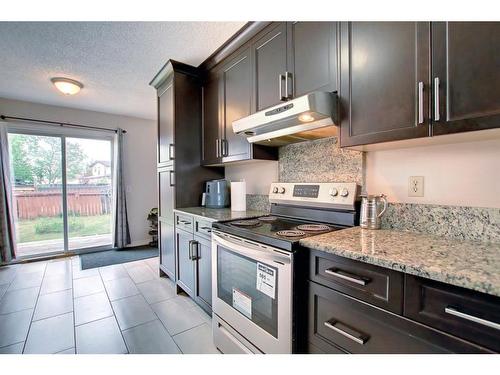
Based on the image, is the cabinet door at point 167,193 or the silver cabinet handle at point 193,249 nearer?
the silver cabinet handle at point 193,249

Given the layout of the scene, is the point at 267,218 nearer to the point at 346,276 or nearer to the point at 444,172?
the point at 346,276

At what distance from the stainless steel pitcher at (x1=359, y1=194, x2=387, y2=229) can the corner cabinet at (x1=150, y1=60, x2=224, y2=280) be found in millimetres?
1820

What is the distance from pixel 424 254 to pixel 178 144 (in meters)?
2.29

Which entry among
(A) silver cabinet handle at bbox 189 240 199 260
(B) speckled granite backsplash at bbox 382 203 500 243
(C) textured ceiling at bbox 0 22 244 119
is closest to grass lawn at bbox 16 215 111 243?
(C) textured ceiling at bbox 0 22 244 119

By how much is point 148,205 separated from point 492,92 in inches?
185

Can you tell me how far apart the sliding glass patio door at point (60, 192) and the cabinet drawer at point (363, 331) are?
167 inches

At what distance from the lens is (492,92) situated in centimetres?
83

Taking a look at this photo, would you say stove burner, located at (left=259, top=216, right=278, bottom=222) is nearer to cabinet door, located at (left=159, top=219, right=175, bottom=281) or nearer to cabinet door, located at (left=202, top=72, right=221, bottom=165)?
cabinet door, located at (left=202, top=72, right=221, bottom=165)

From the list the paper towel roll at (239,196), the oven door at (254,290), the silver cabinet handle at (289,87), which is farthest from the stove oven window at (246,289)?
the silver cabinet handle at (289,87)

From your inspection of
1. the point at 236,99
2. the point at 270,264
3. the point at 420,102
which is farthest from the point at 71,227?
the point at 420,102

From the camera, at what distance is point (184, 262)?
2316mm

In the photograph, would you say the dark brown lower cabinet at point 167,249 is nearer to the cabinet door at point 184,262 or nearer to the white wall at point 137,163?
the cabinet door at point 184,262

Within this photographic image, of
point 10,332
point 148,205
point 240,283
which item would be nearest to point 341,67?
point 240,283

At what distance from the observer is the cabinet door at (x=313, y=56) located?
1337 mm
